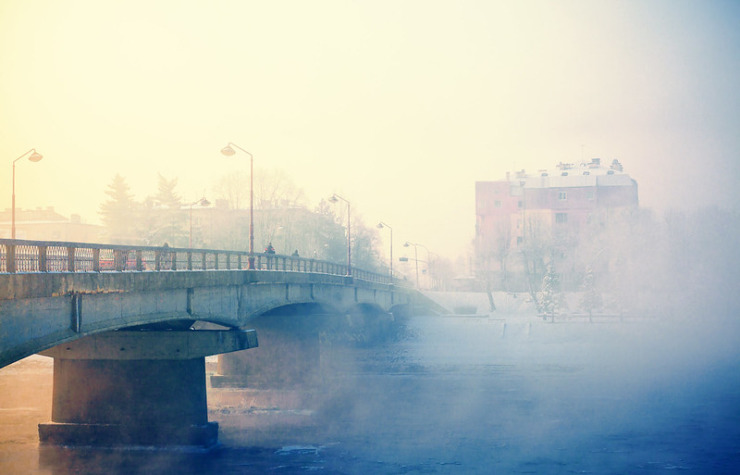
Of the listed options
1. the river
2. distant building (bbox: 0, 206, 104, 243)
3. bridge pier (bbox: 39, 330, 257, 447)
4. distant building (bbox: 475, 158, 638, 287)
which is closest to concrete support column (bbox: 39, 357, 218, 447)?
bridge pier (bbox: 39, 330, 257, 447)

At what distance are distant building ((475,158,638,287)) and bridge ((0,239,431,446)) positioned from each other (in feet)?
244

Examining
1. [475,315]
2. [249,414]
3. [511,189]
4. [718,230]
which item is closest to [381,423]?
[249,414]

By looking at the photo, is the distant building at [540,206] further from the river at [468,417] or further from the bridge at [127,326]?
the bridge at [127,326]

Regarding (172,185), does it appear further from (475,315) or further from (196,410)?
(196,410)

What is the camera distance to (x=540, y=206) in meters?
132

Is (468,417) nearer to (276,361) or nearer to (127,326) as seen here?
(276,361)

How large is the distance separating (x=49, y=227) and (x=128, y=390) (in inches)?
3176

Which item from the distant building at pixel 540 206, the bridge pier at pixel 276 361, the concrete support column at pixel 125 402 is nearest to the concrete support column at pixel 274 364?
the bridge pier at pixel 276 361

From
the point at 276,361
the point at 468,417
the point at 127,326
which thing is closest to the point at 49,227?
the point at 276,361

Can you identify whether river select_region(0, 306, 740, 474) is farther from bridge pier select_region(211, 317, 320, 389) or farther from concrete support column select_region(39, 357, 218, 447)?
bridge pier select_region(211, 317, 320, 389)

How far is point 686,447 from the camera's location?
35438 millimetres

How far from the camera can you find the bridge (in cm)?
2188

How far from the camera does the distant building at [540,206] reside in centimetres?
12022

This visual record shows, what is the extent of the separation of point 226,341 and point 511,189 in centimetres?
10368
